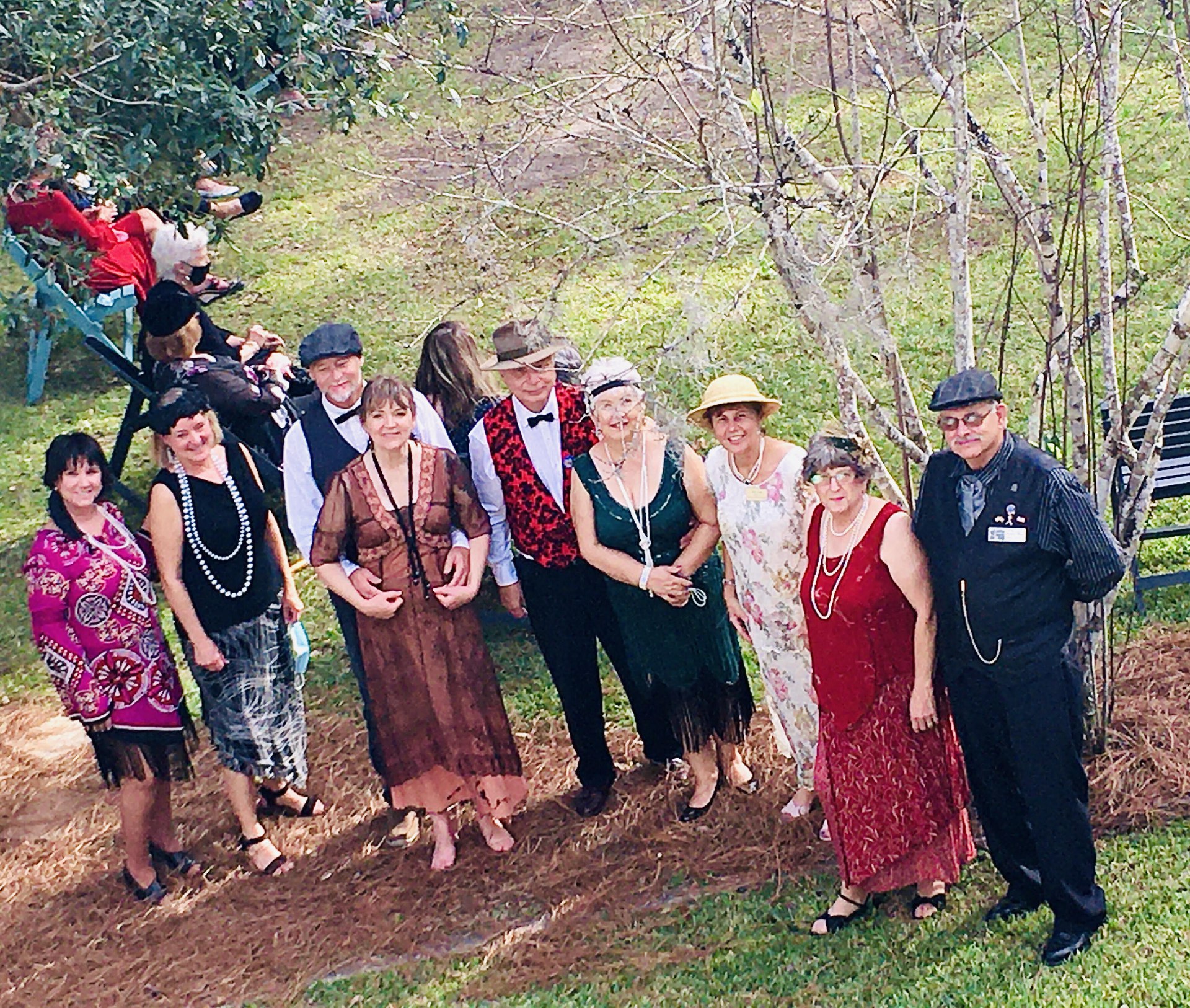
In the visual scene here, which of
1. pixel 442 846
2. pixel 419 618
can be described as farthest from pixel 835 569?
pixel 442 846

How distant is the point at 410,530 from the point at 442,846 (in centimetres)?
124

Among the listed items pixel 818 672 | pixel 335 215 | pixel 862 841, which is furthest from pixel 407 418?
pixel 335 215

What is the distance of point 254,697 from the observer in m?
5.46

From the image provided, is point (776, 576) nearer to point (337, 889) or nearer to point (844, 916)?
point (844, 916)

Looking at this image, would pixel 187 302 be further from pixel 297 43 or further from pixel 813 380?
pixel 813 380

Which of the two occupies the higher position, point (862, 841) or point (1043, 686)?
point (1043, 686)

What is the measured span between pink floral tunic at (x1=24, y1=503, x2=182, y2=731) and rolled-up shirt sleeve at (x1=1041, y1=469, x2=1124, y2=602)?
3.05 metres

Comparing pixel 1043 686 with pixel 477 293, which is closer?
pixel 1043 686

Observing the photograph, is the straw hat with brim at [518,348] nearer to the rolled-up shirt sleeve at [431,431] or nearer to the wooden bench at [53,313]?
the rolled-up shirt sleeve at [431,431]

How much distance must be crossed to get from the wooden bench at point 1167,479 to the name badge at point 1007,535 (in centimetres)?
206

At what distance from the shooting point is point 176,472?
17.0ft

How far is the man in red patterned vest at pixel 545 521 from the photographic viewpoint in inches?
207

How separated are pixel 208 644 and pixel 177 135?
2481mm

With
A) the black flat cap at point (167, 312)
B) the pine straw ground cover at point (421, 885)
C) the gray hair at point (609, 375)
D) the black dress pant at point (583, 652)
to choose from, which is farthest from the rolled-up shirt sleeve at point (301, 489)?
the black flat cap at point (167, 312)
